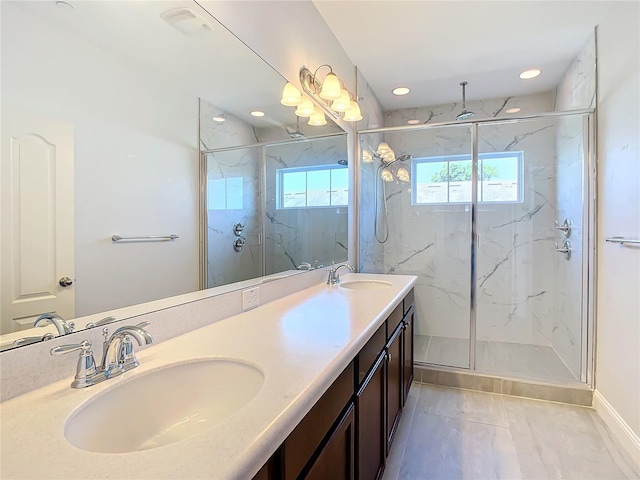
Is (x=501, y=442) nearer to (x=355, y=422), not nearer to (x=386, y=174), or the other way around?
(x=355, y=422)

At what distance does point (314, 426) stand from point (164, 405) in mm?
398

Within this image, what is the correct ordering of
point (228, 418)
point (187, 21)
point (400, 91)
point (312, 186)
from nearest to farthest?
point (228, 418), point (187, 21), point (312, 186), point (400, 91)

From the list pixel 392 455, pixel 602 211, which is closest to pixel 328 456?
pixel 392 455

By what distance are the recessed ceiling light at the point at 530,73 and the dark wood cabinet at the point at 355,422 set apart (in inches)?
96.5

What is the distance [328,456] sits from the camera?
3.03 feet

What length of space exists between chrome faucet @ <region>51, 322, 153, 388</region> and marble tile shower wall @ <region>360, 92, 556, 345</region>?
2.48 meters

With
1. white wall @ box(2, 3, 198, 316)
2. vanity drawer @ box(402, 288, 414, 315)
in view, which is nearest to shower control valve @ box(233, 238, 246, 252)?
white wall @ box(2, 3, 198, 316)

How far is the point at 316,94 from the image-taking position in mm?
2244

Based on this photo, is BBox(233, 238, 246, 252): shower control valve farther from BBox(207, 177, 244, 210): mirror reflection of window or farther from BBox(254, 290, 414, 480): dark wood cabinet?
BBox(254, 290, 414, 480): dark wood cabinet

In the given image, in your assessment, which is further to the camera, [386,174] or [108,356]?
[386,174]

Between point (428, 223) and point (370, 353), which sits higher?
point (428, 223)

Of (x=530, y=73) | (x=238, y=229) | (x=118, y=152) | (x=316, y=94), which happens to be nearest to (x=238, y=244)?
(x=238, y=229)

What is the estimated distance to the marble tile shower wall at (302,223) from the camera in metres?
1.93

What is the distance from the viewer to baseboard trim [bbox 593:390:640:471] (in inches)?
71.1
